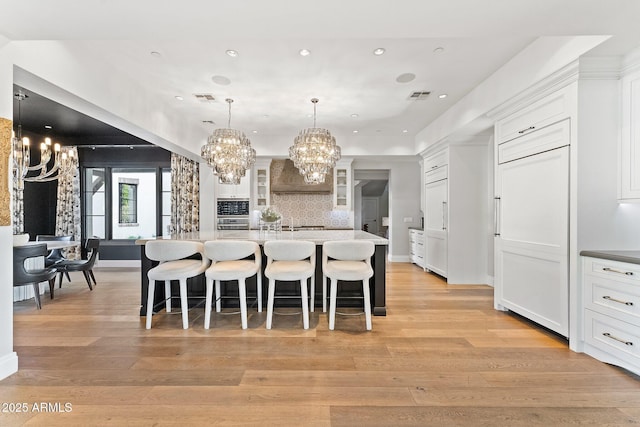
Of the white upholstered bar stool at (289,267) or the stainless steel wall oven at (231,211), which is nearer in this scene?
the white upholstered bar stool at (289,267)

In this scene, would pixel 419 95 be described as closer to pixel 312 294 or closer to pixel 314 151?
pixel 314 151

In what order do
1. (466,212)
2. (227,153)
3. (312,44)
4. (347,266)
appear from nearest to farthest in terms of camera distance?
1. (312,44)
2. (347,266)
3. (227,153)
4. (466,212)

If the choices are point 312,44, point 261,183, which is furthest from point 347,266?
point 261,183

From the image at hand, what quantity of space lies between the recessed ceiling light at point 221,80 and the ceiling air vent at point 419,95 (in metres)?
2.55

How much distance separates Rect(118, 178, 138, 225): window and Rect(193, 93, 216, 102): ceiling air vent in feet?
13.1

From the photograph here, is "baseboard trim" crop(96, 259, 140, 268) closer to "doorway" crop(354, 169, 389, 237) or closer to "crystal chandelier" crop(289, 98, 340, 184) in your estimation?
"crystal chandelier" crop(289, 98, 340, 184)

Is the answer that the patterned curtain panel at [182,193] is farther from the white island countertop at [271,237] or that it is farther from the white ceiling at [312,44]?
the white island countertop at [271,237]

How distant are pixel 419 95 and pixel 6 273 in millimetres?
4856

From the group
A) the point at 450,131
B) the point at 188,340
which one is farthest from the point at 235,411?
the point at 450,131

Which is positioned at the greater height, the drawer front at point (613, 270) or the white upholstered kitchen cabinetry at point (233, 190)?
the white upholstered kitchen cabinetry at point (233, 190)

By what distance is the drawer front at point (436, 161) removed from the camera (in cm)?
556

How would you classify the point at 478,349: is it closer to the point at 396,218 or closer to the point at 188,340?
the point at 188,340

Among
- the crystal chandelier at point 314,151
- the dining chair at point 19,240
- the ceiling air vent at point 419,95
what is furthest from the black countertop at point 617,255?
the dining chair at point 19,240

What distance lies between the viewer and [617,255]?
7.98 feet
